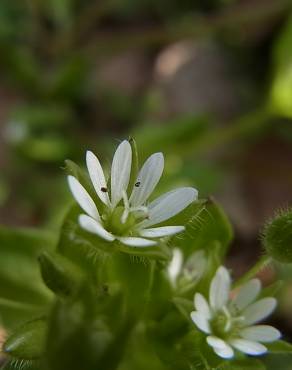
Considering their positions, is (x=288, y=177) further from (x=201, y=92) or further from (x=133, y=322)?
(x=133, y=322)

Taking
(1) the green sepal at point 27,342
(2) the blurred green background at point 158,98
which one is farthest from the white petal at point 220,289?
(2) the blurred green background at point 158,98

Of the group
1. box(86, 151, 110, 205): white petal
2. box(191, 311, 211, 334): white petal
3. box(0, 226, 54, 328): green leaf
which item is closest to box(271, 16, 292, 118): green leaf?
box(0, 226, 54, 328): green leaf

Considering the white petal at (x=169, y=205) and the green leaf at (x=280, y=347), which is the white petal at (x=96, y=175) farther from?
the green leaf at (x=280, y=347)

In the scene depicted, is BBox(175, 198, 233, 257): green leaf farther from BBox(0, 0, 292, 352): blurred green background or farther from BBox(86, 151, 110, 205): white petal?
BBox(0, 0, 292, 352): blurred green background

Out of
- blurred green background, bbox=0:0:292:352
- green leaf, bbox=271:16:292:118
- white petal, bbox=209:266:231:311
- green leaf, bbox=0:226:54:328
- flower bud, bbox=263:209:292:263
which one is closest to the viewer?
flower bud, bbox=263:209:292:263

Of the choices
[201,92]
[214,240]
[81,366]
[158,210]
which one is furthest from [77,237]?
[201,92]

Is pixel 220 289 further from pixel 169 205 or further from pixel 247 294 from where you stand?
pixel 169 205

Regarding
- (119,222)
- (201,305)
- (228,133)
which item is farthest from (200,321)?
(228,133)
